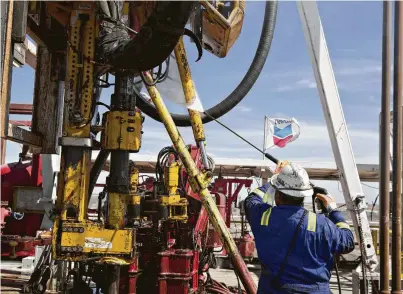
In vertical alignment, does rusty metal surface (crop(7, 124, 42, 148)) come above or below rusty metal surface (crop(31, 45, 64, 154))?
below

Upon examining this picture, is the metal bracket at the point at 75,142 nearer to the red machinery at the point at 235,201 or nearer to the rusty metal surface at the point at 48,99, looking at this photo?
the rusty metal surface at the point at 48,99

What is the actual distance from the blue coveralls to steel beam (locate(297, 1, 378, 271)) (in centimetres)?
204

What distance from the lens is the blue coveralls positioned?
3168mm

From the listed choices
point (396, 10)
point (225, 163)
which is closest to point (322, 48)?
point (396, 10)

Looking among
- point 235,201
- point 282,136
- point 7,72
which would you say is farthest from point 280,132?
point 7,72

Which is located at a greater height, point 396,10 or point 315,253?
point 396,10

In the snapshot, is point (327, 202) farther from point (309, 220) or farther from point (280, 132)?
point (280, 132)

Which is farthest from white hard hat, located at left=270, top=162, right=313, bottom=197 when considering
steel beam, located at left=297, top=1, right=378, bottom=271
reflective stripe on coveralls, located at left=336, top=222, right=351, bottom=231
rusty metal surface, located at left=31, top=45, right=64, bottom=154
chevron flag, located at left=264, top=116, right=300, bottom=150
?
chevron flag, located at left=264, top=116, right=300, bottom=150

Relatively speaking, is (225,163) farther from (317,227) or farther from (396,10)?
(317,227)

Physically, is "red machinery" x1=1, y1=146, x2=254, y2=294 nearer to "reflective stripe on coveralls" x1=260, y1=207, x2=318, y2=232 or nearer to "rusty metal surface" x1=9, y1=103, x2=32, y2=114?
"rusty metal surface" x1=9, y1=103, x2=32, y2=114

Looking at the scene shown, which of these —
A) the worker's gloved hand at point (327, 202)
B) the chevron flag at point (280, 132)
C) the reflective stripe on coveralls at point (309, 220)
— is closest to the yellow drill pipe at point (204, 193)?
the worker's gloved hand at point (327, 202)

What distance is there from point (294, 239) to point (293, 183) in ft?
1.42

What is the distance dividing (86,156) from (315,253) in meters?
2.42

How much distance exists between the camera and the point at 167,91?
5020mm
